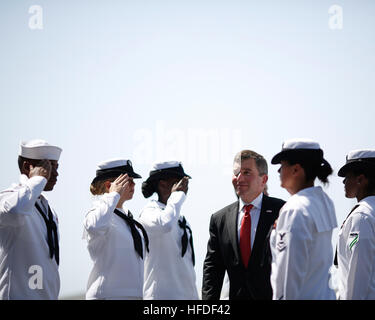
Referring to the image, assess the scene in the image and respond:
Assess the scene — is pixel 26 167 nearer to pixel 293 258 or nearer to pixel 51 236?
pixel 51 236

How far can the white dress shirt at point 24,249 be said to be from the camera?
5.56 m

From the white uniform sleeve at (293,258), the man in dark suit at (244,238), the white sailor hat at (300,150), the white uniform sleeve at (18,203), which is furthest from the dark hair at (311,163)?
the white uniform sleeve at (18,203)

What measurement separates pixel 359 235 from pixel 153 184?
2894 millimetres

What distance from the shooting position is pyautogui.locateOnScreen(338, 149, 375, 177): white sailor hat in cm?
622

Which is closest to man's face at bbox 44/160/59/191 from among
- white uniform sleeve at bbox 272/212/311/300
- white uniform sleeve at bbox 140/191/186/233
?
white uniform sleeve at bbox 140/191/186/233

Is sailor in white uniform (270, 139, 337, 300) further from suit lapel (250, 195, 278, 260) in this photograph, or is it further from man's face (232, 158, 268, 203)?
man's face (232, 158, 268, 203)

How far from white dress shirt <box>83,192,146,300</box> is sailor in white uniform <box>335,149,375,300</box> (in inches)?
81.6

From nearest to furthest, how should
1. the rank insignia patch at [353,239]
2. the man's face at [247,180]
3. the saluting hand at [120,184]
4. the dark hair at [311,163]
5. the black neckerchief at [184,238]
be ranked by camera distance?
the dark hair at [311,163], the rank insignia patch at [353,239], the man's face at [247,180], the saluting hand at [120,184], the black neckerchief at [184,238]

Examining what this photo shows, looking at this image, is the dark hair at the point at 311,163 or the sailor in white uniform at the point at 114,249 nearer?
the dark hair at the point at 311,163

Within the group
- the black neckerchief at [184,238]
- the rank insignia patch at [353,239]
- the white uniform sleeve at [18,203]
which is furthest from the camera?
the black neckerchief at [184,238]

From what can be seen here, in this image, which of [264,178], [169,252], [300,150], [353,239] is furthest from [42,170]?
[353,239]

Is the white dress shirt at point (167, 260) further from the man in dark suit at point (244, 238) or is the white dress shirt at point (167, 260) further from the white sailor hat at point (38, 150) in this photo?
the white sailor hat at point (38, 150)

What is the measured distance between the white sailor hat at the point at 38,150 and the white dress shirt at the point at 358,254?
9.81ft

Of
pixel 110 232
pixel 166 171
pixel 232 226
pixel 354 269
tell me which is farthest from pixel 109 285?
pixel 354 269
